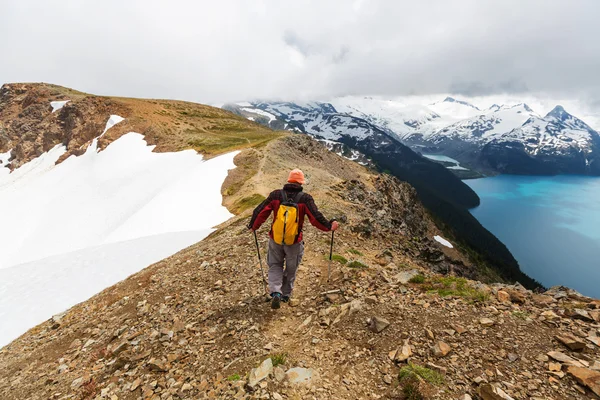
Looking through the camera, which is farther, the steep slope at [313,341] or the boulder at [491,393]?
the steep slope at [313,341]

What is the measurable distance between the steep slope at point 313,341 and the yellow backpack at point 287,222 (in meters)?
2.26

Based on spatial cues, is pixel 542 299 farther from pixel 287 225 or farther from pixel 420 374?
pixel 287 225

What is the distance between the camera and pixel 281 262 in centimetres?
884

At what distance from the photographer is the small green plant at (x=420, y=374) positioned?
567 centimetres

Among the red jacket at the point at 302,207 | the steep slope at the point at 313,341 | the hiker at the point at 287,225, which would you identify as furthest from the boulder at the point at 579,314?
the red jacket at the point at 302,207

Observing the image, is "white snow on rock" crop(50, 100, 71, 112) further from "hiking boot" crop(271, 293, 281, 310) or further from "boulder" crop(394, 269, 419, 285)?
"boulder" crop(394, 269, 419, 285)

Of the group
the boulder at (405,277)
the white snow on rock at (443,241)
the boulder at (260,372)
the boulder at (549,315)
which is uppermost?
the boulder at (549,315)

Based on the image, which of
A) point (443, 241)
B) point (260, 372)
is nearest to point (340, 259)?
point (260, 372)

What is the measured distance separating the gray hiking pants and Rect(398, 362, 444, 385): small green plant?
3821 mm

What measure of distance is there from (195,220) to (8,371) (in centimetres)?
1844

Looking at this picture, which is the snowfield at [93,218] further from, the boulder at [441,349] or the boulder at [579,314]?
the boulder at [579,314]

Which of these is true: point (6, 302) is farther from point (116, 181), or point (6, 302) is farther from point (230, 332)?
point (116, 181)

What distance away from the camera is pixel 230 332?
7.95 metres

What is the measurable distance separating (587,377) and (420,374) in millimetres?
2803
